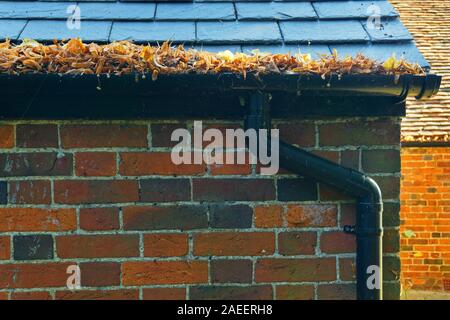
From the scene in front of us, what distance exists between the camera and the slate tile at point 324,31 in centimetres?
221

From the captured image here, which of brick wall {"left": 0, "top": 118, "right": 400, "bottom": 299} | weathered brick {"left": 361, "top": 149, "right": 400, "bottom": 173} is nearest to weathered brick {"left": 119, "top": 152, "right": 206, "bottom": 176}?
brick wall {"left": 0, "top": 118, "right": 400, "bottom": 299}

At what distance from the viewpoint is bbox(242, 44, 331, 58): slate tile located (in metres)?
2.15

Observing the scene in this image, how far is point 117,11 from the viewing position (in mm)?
2352

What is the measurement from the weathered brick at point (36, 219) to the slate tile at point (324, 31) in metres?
1.25

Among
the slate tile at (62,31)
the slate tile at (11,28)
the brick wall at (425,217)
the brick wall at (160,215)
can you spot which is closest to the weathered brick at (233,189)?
the brick wall at (160,215)

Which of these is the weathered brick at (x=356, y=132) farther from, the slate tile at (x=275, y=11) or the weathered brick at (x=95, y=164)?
the weathered brick at (x=95, y=164)

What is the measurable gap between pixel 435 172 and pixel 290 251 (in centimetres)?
548

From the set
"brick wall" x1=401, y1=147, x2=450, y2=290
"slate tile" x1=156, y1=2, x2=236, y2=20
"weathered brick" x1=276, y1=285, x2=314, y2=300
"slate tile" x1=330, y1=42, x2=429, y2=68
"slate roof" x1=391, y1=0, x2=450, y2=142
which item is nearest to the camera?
"slate tile" x1=330, y1=42, x2=429, y2=68

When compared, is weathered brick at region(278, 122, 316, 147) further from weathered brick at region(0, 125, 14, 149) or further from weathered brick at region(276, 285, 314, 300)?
weathered brick at region(0, 125, 14, 149)

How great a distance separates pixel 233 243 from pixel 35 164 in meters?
0.93

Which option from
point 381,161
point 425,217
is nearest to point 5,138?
point 381,161

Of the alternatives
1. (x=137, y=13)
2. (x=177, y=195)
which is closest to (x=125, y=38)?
(x=137, y=13)

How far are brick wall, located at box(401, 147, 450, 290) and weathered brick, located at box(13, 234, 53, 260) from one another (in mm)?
5860

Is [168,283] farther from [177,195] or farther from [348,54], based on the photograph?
[348,54]
